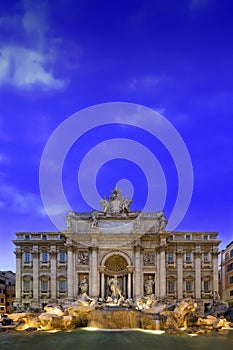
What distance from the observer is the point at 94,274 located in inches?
2021

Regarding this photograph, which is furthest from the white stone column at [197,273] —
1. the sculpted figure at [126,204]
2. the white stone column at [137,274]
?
the sculpted figure at [126,204]

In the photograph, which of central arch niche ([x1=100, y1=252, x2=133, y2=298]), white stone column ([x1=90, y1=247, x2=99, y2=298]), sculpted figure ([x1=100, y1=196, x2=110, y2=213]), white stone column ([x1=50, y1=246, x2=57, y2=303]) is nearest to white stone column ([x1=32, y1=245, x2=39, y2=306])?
white stone column ([x1=50, y1=246, x2=57, y2=303])

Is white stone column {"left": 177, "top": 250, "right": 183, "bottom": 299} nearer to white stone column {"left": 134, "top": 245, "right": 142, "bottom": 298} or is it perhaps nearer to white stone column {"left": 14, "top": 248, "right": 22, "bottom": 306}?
white stone column {"left": 134, "top": 245, "right": 142, "bottom": 298}

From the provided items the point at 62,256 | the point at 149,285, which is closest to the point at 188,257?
the point at 149,285

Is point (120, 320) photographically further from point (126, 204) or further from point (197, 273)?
point (126, 204)

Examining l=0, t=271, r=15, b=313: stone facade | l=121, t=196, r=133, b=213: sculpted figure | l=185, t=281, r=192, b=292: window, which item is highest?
l=121, t=196, r=133, b=213: sculpted figure

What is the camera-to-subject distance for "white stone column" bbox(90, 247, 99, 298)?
5081 cm

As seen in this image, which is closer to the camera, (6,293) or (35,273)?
(35,273)

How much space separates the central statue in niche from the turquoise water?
2448 cm

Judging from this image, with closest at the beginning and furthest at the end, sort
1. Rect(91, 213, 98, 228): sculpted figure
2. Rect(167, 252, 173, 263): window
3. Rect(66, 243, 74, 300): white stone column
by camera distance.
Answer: Rect(66, 243, 74, 300): white stone column < Rect(91, 213, 98, 228): sculpted figure < Rect(167, 252, 173, 263): window

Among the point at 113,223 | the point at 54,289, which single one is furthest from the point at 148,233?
the point at 54,289

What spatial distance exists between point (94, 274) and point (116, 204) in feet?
35.2

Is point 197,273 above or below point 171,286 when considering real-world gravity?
above

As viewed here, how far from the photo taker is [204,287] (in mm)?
52625
